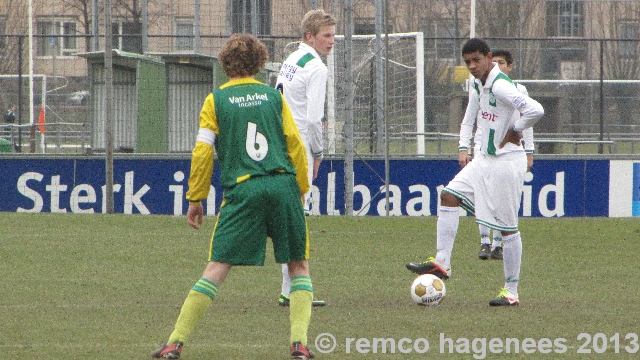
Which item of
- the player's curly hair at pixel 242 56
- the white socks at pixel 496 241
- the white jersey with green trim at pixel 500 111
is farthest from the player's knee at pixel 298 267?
the white socks at pixel 496 241

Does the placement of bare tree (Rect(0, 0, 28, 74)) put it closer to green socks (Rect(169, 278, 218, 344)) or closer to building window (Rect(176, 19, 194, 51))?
building window (Rect(176, 19, 194, 51))

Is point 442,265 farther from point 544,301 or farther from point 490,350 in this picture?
point 490,350

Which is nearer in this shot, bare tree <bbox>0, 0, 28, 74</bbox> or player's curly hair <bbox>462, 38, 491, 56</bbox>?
player's curly hair <bbox>462, 38, 491, 56</bbox>

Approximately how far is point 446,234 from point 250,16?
33.6ft

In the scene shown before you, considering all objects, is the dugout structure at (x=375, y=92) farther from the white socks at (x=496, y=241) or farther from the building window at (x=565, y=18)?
the building window at (x=565, y=18)

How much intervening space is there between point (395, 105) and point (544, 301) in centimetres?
1233

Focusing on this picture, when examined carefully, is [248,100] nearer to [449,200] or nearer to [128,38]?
[449,200]

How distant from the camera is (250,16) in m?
18.0

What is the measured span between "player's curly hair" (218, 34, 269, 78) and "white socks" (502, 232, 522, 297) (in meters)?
2.84

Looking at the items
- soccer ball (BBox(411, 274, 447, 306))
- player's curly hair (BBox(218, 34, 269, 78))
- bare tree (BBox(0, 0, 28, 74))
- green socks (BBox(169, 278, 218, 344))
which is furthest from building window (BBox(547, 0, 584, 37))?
green socks (BBox(169, 278, 218, 344))

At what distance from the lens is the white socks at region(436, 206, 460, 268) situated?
27.6ft

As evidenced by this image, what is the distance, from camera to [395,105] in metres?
19.9

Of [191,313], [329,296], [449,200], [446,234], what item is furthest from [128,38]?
[191,313]

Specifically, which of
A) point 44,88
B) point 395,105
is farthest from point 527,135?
point 44,88
